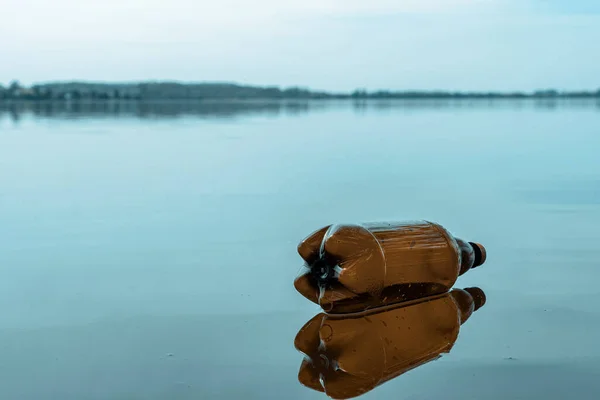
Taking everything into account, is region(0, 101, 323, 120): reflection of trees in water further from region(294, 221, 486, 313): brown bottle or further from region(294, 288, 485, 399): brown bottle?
region(294, 288, 485, 399): brown bottle

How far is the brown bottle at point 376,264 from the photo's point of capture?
2.41m

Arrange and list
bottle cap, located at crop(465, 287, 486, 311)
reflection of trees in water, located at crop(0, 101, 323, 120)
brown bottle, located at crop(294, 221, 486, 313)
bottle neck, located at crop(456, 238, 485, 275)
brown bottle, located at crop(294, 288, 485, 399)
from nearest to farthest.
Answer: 1. brown bottle, located at crop(294, 288, 485, 399)
2. brown bottle, located at crop(294, 221, 486, 313)
3. bottle cap, located at crop(465, 287, 486, 311)
4. bottle neck, located at crop(456, 238, 485, 275)
5. reflection of trees in water, located at crop(0, 101, 323, 120)

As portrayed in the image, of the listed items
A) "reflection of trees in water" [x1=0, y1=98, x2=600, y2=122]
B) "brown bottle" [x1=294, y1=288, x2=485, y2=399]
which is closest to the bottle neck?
"brown bottle" [x1=294, y1=288, x2=485, y2=399]

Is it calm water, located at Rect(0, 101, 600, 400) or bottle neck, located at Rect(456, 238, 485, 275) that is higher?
bottle neck, located at Rect(456, 238, 485, 275)

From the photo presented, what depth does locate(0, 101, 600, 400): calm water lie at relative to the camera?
1.93 metres

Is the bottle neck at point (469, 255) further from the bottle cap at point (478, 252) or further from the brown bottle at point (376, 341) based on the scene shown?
the brown bottle at point (376, 341)

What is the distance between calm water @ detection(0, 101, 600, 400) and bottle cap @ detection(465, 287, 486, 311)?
0.11 ft

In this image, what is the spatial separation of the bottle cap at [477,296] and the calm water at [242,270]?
0.03 metres

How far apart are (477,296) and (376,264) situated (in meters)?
0.41

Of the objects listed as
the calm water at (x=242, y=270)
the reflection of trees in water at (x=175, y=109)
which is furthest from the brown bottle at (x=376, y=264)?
the reflection of trees in water at (x=175, y=109)

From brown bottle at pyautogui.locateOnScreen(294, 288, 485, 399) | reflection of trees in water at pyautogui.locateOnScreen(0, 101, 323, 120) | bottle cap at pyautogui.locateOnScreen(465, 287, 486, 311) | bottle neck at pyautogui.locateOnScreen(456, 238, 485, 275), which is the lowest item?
brown bottle at pyautogui.locateOnScreen(294, 288, 485, 399)

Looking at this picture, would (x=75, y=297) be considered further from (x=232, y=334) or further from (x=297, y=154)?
(x=297, y=154)

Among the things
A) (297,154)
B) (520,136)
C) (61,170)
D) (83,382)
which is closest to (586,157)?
Result: (297,154)

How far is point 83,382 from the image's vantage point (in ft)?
6.18
